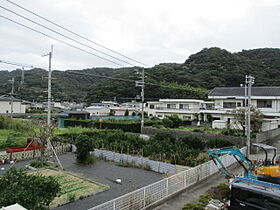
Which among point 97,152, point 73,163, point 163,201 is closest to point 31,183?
point 163,201

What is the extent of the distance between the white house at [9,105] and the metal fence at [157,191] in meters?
39.6

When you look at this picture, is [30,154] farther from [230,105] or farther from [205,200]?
[230,105]

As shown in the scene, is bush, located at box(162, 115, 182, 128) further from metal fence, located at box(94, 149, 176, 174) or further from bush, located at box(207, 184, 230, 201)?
bush, located at box(207, 184, 230, 201)

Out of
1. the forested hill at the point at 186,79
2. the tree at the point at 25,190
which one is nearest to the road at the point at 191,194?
the tree at the point at 25,190

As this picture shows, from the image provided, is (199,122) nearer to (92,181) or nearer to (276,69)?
(92,181)

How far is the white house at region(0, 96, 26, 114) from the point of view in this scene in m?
40.4

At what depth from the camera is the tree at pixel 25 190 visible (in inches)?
177

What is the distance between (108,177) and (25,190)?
620 centimetres

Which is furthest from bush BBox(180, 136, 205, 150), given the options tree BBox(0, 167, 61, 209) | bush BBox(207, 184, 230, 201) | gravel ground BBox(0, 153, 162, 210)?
tree BBox(0, 167, 61, 209)

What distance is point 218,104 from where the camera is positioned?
2958cm

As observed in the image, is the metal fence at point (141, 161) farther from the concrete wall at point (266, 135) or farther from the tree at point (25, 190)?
the concrete wall at point (266, 135)

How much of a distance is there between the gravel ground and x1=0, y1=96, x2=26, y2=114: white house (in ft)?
109

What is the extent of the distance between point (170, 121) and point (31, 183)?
21893 mm

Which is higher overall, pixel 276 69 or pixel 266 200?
pixel 276 69
